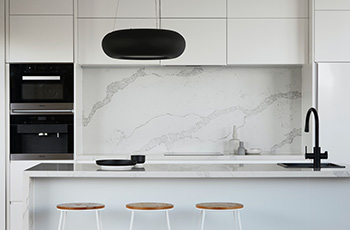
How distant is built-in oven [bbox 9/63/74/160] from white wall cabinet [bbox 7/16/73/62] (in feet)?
0.25

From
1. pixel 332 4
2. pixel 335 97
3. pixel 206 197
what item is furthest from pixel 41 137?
pixel 332 4

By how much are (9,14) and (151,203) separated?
2.46 meters

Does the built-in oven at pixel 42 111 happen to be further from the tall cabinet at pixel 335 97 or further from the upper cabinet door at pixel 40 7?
the tall cabinet at pixel 335 97

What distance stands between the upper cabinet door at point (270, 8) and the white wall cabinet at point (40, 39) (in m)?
1.55

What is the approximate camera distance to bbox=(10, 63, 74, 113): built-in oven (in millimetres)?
4957

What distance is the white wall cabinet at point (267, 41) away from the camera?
16.8ft

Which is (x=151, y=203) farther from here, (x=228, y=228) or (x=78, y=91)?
(x=78, y=91)

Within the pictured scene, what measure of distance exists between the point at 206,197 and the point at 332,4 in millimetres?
2359

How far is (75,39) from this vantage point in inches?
195

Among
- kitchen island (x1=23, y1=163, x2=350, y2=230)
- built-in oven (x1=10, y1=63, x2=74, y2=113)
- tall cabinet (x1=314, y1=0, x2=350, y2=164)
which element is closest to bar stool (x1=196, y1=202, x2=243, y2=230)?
kitchen island (x1=23, y1=163, x2=350, y2=230)

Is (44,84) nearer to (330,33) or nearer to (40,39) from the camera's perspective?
(40,39)

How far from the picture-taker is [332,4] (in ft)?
16.4

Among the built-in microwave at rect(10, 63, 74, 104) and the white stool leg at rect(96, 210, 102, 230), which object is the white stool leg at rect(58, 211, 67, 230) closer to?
the white stool leg at rect(96, 210, 102, 230)

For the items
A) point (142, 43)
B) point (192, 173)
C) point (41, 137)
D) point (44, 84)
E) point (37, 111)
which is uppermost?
point (142, 43)
